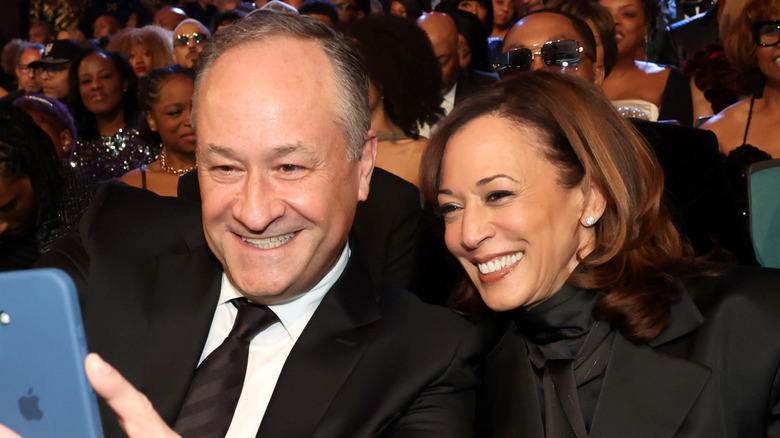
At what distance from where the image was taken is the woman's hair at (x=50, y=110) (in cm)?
477

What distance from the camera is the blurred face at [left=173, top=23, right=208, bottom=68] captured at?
668 centimetres

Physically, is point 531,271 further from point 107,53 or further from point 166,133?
point 107,53

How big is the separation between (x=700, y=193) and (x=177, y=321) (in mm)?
1917

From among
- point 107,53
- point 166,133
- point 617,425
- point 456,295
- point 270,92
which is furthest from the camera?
point 107,53

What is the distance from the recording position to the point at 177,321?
6.80 feet

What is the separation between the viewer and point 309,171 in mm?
2008

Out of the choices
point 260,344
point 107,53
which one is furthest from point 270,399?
point 107,53

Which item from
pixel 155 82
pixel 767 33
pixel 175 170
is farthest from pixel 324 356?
pixel 155 82

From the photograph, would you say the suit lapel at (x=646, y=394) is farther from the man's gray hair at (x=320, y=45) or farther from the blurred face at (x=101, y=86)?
the blurred face at (x=101, y=86)

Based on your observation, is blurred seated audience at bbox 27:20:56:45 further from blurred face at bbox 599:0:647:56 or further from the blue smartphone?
the blue smartphone

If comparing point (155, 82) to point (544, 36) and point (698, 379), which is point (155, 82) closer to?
point (544, 36)

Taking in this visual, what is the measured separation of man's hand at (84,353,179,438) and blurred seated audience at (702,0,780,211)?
9.39ft

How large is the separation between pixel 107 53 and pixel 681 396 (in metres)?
5.18

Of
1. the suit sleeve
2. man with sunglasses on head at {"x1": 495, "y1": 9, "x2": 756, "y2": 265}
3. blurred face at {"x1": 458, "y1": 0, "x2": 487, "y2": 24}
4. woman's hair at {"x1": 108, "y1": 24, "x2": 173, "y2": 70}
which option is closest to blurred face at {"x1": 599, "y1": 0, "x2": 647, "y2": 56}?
man with sunglasses on head at {"x1": 495, "y1": 9, "x2": 756, "y2": 265}
